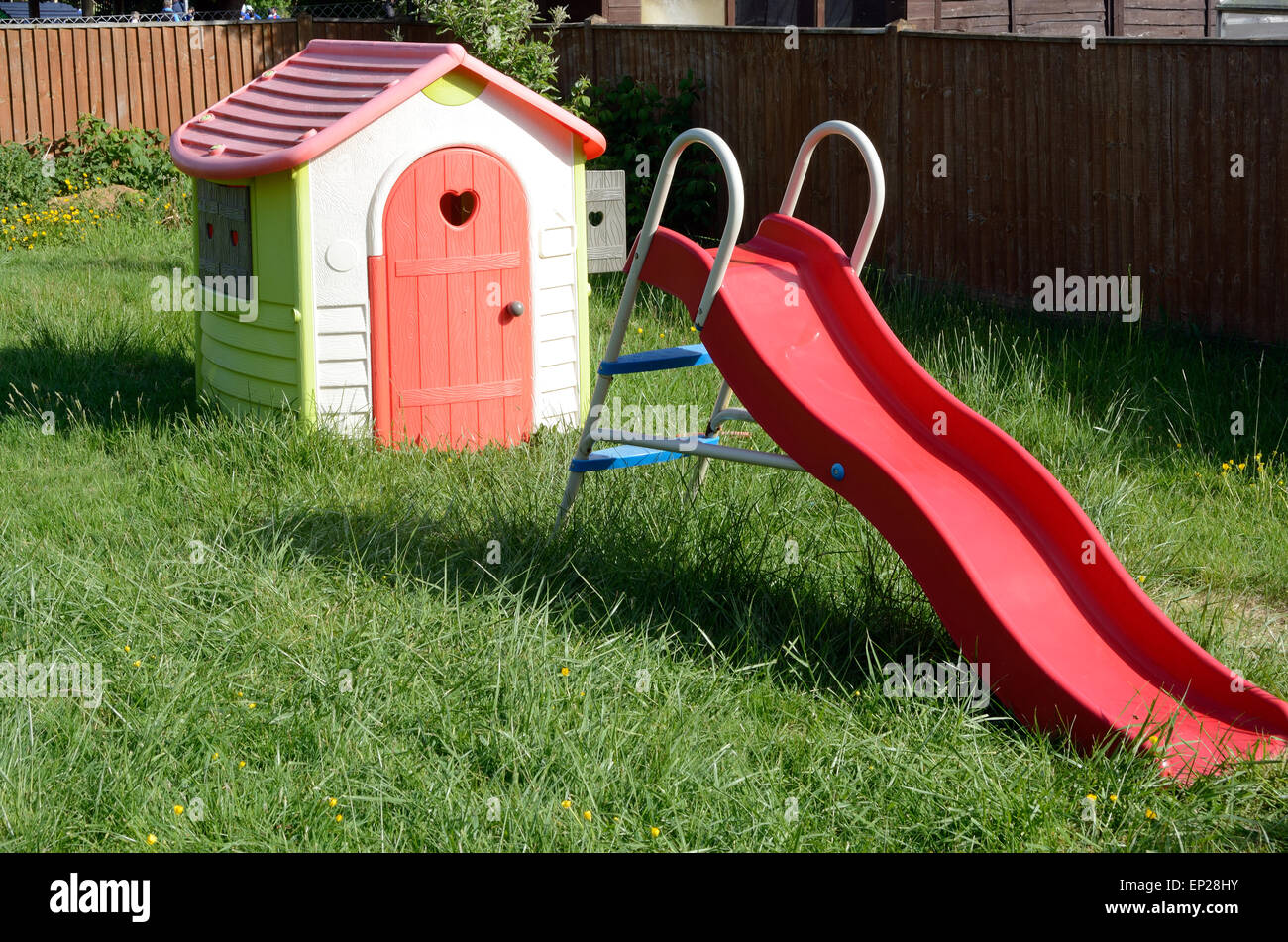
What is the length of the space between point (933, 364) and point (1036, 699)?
3.56 m

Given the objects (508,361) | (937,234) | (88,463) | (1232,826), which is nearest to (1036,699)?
(1232,826)

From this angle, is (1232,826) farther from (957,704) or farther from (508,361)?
(508,361)

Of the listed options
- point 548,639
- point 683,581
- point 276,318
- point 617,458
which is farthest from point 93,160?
point 548,639

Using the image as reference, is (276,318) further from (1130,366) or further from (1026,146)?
(1026,146)

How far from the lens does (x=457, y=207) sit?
668cm

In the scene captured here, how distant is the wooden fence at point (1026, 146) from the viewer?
7414 mm

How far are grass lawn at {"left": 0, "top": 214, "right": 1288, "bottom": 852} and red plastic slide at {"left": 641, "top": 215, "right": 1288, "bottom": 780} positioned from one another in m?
0.18

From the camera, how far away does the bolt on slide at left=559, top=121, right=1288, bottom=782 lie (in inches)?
145

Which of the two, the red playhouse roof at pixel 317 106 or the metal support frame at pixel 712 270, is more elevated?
the red playhouse roof at pixel 317 106

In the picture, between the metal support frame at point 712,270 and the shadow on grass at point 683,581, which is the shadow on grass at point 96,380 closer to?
the shadow on grass at point 683,581

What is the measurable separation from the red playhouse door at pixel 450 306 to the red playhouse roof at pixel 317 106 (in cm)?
31

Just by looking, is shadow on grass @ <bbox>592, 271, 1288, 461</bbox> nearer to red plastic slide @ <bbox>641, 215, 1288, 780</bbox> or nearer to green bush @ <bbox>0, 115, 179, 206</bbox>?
red plastic slide @ <bbox>641, 215, 1288, 780</bbox>

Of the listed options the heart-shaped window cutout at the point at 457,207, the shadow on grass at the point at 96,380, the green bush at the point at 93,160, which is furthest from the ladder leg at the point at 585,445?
the green bush at the point at 93,160

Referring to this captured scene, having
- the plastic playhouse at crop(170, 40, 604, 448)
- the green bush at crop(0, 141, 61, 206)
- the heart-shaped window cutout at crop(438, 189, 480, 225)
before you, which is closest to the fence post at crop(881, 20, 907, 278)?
the plastic playhouse at crop(170, 40, 604, 448)
